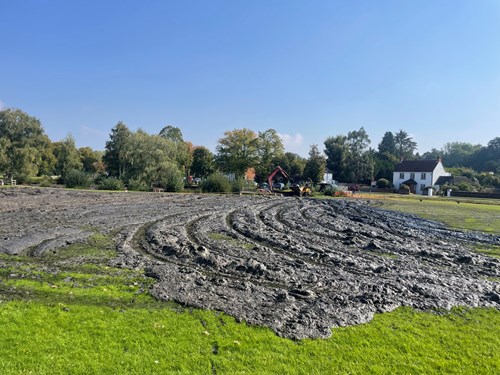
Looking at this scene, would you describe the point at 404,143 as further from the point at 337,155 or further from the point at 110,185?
the point at 110,185

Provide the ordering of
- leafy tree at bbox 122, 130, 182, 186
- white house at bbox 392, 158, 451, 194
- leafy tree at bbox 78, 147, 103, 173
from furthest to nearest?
leafy tree at bbox 78, 147, 103, 173 < white house at bbox 392, 158, 451, 194 < leafy tree at bbox 122, 130, 182, 186

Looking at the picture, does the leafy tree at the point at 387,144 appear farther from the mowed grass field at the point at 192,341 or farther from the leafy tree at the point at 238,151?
the mowed grass field at the point at 192,341

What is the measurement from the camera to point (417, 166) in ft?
274

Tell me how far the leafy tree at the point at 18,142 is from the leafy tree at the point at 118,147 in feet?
36.6

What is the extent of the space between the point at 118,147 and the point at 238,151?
74.6 feet

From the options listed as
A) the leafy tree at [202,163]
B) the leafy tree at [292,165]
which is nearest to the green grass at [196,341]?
the leafy tree at [202,163]

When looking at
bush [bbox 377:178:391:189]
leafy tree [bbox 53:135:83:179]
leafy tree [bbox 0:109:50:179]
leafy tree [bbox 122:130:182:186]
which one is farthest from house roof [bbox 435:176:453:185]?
leafy tree [bbox 0:109:50:179]

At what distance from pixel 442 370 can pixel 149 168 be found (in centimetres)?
4837

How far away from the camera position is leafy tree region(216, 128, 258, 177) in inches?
2537

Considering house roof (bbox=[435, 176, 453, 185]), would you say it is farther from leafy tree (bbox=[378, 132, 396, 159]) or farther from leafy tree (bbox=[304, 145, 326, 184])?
leafy tree (bbox=[378, 132, 396, 159])

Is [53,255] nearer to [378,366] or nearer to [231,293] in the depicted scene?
[231,293]

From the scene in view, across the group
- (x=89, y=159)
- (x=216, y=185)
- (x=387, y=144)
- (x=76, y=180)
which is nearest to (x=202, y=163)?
(x=216, y=185)

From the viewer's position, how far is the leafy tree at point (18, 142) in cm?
4881

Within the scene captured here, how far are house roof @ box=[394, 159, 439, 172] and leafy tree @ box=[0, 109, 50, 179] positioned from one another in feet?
259
